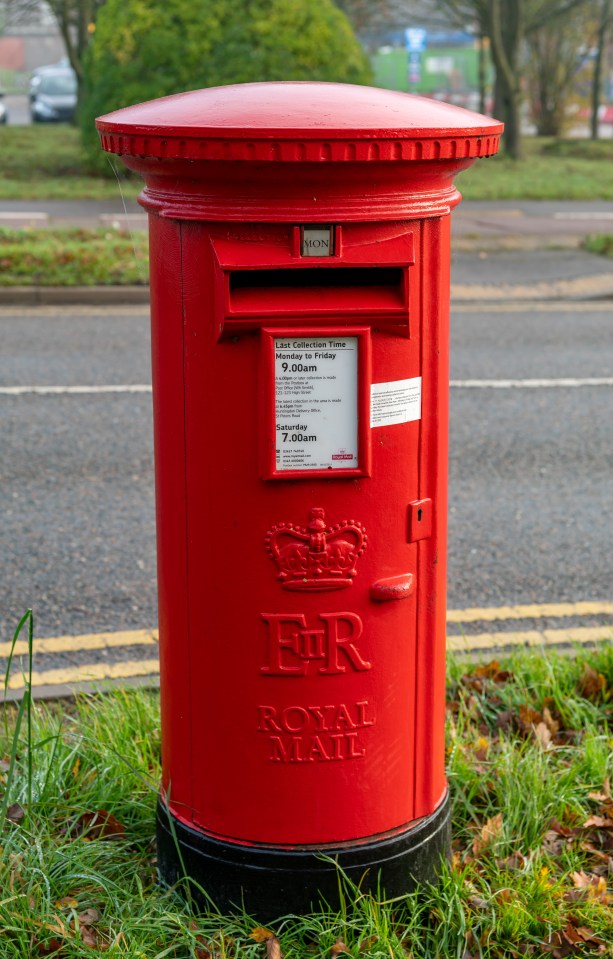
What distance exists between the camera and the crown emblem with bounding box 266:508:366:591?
2.31 meters

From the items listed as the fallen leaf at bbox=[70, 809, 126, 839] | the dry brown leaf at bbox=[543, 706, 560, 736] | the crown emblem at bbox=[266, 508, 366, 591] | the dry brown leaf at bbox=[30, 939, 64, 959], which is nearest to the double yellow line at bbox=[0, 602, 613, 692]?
the dry brown leaf at bbox=[543, 706, 560, 736]

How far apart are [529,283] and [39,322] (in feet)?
15.6

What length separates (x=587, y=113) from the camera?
111 feet

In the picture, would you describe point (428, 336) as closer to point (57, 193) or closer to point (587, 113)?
point (57, 193)

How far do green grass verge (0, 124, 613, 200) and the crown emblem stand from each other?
39.6 feet

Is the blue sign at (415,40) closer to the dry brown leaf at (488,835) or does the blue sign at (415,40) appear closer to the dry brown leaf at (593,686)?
the dry brown leaf at (593,686)

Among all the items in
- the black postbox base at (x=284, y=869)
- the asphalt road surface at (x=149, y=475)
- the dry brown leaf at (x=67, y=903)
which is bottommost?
the asphalt road surface at (x=149, y=475)

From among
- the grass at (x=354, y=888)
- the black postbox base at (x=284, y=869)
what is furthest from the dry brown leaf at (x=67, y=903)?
the black postbox base at (x=284, y=869)

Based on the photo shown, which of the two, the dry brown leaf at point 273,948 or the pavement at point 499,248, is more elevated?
the dry brown leaf at point 273,948

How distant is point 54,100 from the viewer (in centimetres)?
Result: 3084

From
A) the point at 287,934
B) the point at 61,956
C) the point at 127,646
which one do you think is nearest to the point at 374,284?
the point at 287,934

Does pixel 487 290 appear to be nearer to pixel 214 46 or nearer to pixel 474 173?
pixel 214 46

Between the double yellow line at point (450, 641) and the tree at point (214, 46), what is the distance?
1216 centimetres

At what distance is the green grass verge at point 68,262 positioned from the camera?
10461 mm
